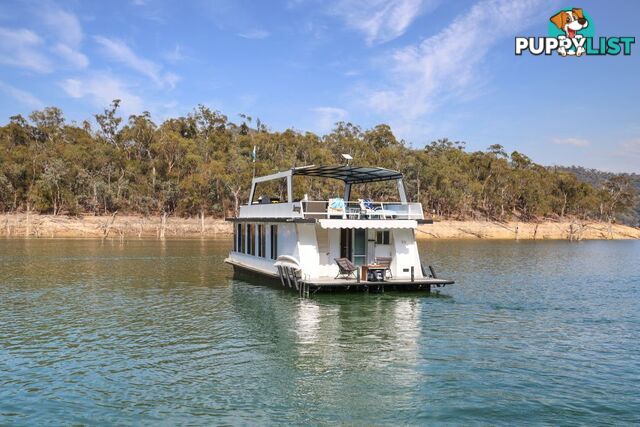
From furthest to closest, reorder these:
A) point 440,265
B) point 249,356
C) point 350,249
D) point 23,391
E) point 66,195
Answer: point 66,195 → point 440,265 → point 350,249 → point 249,356 → point 23,391

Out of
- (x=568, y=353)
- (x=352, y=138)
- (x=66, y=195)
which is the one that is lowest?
(x=568, y=353)

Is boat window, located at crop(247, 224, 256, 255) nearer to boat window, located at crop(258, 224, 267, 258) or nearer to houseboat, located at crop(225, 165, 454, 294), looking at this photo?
boat window, located at crop(258, 224, 267, 258)

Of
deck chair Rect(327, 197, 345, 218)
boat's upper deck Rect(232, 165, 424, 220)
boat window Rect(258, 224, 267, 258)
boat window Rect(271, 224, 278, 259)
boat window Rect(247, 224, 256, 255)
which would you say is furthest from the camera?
boat window Rect(247, 224, 256, 255)

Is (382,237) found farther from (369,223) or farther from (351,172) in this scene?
(351,172)

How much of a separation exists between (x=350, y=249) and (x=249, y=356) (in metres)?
11.7

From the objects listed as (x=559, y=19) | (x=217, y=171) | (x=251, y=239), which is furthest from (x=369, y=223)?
(x=217, y=171)

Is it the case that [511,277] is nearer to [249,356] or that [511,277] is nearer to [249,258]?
[249,258]

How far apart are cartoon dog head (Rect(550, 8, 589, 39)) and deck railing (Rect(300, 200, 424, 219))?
48.8 ft

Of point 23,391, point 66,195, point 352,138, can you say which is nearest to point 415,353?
point 23,391

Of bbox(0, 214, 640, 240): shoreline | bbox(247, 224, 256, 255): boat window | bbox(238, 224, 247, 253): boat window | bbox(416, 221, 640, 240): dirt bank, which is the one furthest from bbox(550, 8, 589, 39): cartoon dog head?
bbox(416, 221, 640, 240): dirt bank

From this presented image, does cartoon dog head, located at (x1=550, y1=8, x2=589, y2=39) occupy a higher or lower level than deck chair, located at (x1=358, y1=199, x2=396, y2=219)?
higher

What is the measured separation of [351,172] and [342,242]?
4070mm

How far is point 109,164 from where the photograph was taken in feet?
317

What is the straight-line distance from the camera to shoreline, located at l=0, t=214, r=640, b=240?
2997 inches
